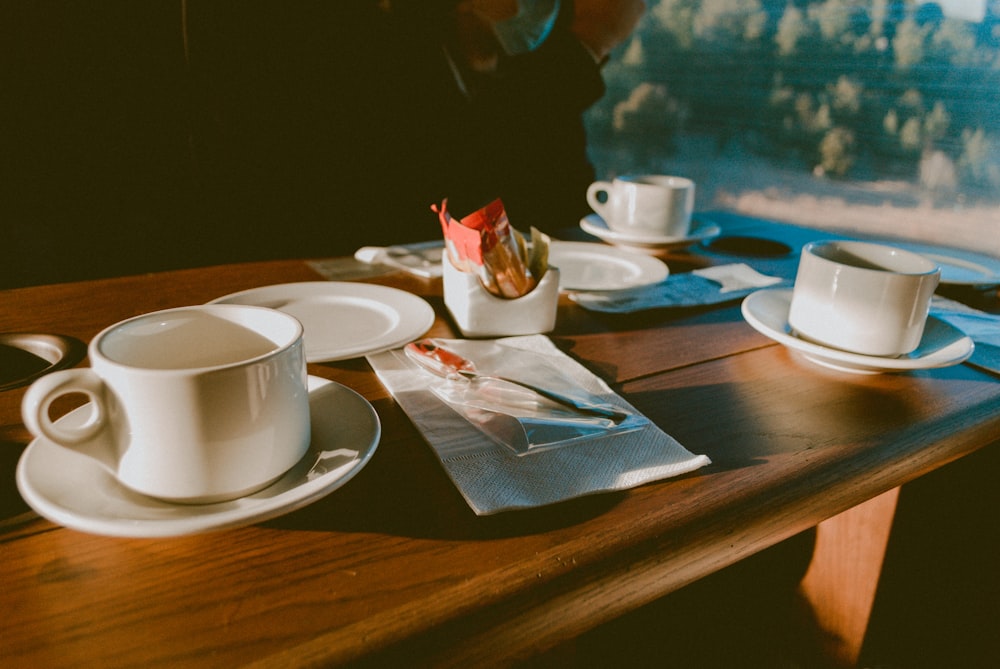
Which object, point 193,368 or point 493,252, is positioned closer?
Answer: point 193,368

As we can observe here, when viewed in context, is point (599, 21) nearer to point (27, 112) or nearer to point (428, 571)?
point (27, 112)

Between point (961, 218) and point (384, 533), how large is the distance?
1.98m

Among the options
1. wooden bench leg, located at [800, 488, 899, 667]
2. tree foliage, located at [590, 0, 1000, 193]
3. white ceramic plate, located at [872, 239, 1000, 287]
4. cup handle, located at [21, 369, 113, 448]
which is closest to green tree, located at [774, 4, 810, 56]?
tree foliage, located at [590, 0, 1000, 193]

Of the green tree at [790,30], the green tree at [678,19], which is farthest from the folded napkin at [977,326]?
the green tree at [678,19]

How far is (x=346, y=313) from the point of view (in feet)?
2.36

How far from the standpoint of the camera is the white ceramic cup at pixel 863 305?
1.84 feet

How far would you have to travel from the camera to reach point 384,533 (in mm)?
363

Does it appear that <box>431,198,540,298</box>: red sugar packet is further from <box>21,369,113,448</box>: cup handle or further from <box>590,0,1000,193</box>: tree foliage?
<box>590,0,1000,193</box>: tree foliage

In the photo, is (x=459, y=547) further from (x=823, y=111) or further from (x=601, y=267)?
(x=823, y=111)

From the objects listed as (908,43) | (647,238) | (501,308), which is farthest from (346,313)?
Result: (908,43)

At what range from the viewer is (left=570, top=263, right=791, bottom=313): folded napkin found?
77cm

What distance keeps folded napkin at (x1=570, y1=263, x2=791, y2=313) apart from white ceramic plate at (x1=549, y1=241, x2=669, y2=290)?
0.02 meters

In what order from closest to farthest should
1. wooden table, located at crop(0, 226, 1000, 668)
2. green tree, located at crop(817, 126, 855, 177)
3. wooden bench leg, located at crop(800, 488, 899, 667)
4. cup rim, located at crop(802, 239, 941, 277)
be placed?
wooden table, located at crop(0, 226, 1000, 668) → cup rim, located at crop(802, 239, 941, 277) → wooden bench leg, located at crop(800, 488, 899, 667) → green tree, located at crop(817, 126, 855, 177)

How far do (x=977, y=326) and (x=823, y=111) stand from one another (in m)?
1.58
